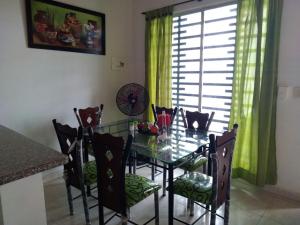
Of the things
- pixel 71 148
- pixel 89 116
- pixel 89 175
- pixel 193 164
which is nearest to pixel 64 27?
pixel 89 116

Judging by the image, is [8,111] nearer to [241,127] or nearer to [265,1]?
[241,127]

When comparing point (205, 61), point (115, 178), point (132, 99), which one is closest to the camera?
point (115, 178)

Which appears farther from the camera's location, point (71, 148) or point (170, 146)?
point (170, 146)

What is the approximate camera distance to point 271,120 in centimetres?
236

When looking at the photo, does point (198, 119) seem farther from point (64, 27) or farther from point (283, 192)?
point (64, 27)

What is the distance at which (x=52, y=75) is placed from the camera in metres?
2.77

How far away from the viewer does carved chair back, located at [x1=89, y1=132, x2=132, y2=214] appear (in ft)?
5.01

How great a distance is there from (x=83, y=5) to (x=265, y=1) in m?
2.19

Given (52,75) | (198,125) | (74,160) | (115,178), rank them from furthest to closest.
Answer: (52,75)
(198,125)
(74,160)
(115,178)

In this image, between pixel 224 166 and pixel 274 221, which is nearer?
pixel 224 166

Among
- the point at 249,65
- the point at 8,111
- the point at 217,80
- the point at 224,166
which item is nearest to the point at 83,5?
the point at 8,111

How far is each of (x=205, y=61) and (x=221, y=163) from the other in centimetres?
164

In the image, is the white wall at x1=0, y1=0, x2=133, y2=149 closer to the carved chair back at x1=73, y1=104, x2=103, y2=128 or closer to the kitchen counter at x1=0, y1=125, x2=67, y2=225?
the carved chair back at x1=73, y1=104, x2=103, y2=128

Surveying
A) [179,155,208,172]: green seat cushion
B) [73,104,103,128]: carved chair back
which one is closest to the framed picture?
[73,104,103,128]: carved chair back
